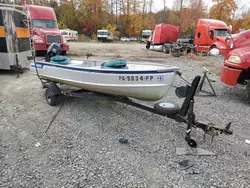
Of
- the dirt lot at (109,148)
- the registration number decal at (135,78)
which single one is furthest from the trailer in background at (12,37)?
the registration number decal at (135,78)

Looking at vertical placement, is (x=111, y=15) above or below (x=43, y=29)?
above

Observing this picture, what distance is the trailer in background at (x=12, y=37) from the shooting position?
293 inches

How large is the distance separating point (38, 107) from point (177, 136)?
3273mm

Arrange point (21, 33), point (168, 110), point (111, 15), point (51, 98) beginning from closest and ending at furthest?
point (168, 110) < point (51, 98) < point (21, 33) < point (111, 15)

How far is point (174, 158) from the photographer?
10.3 feet

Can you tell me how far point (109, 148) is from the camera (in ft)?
11.0

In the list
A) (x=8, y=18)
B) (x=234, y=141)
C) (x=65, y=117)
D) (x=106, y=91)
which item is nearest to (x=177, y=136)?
(x=234, y=141)

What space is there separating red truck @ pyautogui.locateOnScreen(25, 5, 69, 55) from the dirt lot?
7499 millimetres

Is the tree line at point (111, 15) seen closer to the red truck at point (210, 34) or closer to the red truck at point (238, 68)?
the red truck at point (210, 34)

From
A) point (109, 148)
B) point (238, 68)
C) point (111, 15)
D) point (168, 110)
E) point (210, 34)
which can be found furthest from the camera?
point (111, 15)

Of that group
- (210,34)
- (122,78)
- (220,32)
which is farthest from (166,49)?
(122,78)

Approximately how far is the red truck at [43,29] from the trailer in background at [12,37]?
356cm

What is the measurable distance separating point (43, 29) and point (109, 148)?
11.1 meters

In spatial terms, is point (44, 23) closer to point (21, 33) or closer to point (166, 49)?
point (21, 33)
